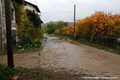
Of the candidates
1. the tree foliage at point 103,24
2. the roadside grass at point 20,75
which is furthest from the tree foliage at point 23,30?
the roadside grass at point 20,75

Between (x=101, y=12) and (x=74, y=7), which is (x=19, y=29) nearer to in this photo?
(x=101, y=12)

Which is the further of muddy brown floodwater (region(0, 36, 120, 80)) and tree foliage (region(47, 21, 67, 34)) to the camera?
tree foliage (region(47, 21, 67, 34))

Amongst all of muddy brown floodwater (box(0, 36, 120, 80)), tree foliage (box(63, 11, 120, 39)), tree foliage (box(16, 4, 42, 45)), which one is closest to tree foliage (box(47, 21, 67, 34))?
tree foliage (box(63, 11, 120, 39))

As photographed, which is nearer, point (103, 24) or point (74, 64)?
point (74, 64)

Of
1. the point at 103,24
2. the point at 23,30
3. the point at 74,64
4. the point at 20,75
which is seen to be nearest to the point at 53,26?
the point at 103,24

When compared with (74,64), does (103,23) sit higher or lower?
higher

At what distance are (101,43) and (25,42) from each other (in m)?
10.3

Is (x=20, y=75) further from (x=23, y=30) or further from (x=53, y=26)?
(x=53, y=26)

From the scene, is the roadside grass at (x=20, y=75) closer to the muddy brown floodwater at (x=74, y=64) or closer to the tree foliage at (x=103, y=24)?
the muddy brown floodwater at (x=74, y=64)

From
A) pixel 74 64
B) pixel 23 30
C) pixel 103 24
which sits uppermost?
pixel 103 24

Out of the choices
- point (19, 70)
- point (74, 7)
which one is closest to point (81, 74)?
point (19, 70)

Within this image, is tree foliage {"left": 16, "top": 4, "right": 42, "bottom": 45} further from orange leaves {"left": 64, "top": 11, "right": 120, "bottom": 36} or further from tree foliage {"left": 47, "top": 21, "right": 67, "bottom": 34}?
tree foliage {"left": 47, "top": 21, "right": 67, "bottom": 34}

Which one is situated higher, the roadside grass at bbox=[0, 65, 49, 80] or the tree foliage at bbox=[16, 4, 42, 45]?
the tree foliage at bbox=[16, 4, 42, 45]

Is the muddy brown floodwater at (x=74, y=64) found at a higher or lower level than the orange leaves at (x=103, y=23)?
lower
